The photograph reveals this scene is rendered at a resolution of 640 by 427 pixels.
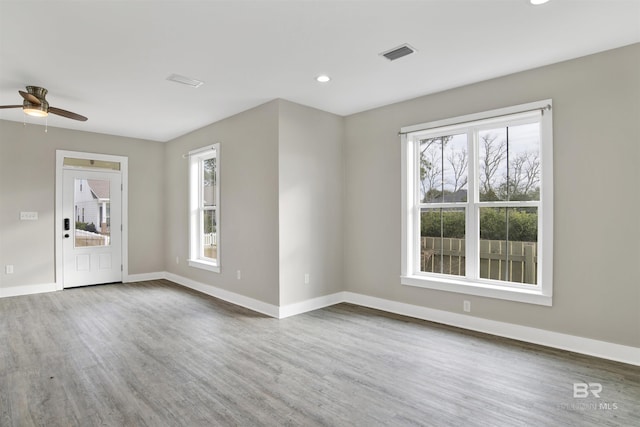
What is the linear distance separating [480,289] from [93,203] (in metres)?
6.37

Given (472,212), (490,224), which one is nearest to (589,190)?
(490,224)

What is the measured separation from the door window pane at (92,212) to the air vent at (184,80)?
363cm

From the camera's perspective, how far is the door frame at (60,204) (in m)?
5.92

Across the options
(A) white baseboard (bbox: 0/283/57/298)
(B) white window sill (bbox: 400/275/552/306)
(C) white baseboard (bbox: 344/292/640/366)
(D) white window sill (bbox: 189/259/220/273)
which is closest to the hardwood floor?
(C) white baseboard (bbox: 344/292/640/366)

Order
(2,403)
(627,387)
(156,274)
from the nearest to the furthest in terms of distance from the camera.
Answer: (2,403) < (627,387) < (156,274)

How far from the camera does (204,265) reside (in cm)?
583

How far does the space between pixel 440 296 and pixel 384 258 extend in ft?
2.91

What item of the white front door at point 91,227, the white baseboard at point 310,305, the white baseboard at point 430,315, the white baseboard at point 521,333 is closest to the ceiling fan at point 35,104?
the white front door at point 91,227

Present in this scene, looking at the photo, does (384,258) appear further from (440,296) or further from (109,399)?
(109,399)

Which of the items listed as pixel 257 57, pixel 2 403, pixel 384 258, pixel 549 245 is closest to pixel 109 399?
pixel 2 403

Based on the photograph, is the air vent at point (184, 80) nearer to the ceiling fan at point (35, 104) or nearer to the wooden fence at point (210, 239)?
the ceiling fan at point (35, 104)

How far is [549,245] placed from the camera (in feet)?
11.2

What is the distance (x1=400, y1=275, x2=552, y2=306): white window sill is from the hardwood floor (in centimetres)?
43

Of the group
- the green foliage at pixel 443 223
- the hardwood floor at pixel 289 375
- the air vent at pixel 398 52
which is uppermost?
the air vent at pixel 398 52
